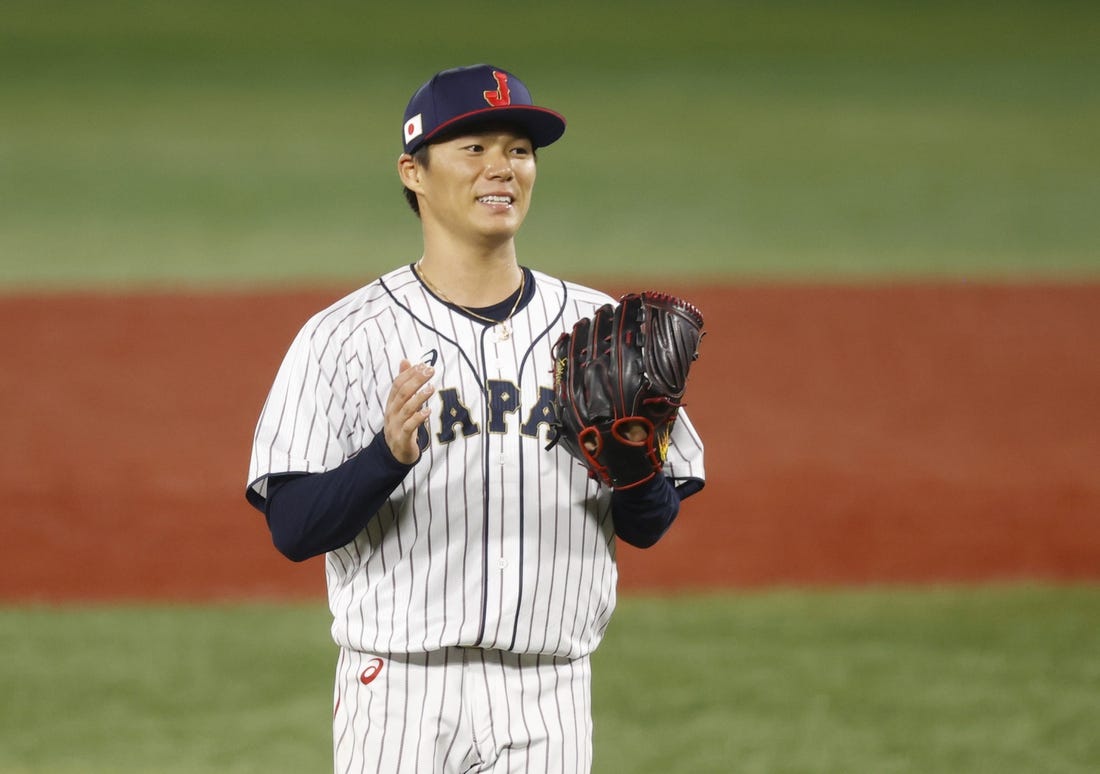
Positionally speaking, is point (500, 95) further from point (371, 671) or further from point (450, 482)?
point (371, 671)

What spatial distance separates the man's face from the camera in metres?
2.80

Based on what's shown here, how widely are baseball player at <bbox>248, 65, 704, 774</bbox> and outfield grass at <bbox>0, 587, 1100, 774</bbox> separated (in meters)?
2.20

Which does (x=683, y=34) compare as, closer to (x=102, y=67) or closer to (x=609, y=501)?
(x=102, y=67)

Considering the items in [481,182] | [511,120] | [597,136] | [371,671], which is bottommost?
[371,671]

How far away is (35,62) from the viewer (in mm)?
16219

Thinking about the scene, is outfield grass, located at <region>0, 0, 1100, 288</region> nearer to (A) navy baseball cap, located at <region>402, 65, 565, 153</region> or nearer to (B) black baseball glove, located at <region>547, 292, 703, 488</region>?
(A) navy baseball cap, located at <region>402, 65, 565, 153</region>

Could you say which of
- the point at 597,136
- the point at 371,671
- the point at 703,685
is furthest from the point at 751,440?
the point at 597,136

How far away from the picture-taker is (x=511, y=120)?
2.83 meters

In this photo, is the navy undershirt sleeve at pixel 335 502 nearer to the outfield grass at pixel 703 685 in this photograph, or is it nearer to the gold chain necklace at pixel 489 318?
the gold chain necklace at pixel 489 318

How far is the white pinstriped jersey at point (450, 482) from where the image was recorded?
9.12 feet

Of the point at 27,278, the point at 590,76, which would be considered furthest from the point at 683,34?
the point at 27,278

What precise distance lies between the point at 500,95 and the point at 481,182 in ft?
0.54

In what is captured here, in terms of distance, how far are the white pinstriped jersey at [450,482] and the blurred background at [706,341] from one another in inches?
89.6

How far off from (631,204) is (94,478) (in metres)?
6.34
